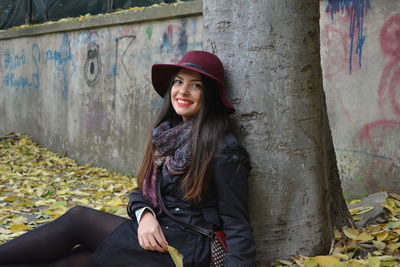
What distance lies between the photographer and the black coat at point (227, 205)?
229 cm

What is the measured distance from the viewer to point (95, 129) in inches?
294

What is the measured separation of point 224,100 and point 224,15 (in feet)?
1.60

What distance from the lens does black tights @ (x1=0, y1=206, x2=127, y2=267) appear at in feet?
8.45

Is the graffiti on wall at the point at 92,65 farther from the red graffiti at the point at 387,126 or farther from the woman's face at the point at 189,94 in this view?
the woman's face at the point at 189,94

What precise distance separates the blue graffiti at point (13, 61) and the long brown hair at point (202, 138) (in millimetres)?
7464

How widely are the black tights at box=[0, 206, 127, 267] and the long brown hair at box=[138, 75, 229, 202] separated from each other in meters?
0.29

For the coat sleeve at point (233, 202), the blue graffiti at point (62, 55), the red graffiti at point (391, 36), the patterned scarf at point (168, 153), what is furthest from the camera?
the blue graffiti at point (62, 55)

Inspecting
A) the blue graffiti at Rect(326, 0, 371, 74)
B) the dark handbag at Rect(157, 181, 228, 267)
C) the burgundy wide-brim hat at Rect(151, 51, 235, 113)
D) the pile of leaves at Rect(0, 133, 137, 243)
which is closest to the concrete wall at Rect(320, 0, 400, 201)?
the blue graffiti at Rect(326, 0, 371, 74)

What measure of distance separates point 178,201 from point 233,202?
0.30m

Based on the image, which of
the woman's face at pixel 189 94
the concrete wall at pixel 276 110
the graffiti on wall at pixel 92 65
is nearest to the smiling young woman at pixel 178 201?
the woman's face at pixel 189 94

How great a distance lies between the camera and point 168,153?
8.21 feet

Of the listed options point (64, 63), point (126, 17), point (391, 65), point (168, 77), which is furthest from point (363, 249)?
point (64, 63)

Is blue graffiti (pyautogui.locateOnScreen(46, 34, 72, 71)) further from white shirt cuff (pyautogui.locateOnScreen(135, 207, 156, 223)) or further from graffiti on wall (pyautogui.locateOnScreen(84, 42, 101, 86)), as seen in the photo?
white shirt cuff (pyautogui.locateOnScreen(135, 207, 156, 223))

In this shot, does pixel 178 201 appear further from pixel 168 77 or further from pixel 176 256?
pixel 168 77
